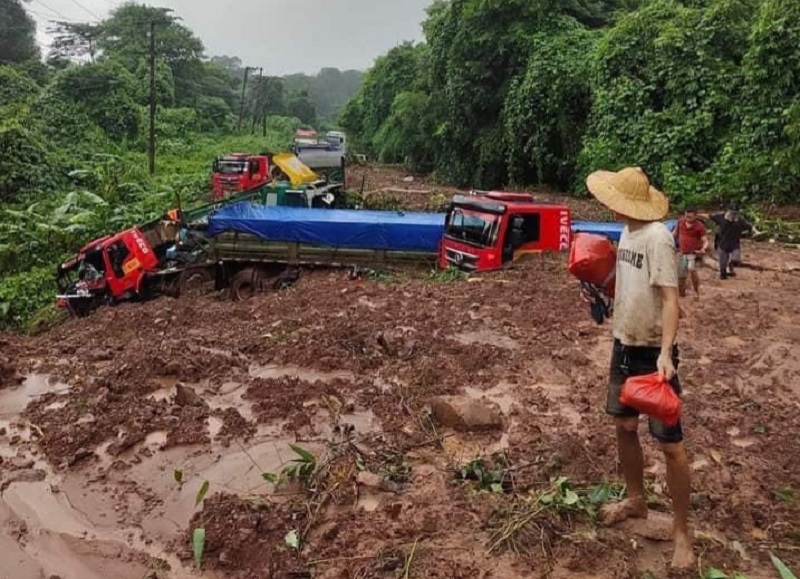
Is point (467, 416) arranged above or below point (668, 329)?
below

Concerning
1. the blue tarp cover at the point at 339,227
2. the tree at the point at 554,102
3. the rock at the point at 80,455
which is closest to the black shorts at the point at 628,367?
the rock at the point at 80,455

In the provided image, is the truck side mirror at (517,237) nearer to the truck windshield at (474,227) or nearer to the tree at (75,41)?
the truck windshield at (474,227)

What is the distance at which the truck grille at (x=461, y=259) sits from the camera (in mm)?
11828

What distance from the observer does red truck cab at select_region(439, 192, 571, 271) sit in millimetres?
11625

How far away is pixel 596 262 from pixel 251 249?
10847 millimetres

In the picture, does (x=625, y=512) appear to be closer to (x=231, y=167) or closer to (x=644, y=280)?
(x=644, y=280)

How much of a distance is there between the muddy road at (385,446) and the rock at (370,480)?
12 millimetres

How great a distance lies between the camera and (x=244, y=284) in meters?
13.8

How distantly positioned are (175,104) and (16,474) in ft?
180

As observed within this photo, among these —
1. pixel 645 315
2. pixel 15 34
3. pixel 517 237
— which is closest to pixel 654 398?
pixel 645 315

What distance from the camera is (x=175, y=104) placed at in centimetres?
5550

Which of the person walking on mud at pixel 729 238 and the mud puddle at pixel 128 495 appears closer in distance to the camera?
the mud puddle at pixel 128 495

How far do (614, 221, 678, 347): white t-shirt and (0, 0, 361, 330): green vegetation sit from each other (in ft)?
44.9

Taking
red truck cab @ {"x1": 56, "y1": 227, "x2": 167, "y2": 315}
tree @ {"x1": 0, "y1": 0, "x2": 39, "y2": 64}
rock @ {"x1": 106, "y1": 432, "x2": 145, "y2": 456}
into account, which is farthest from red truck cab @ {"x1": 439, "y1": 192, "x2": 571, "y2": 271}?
tree @ {"x1": 0, "y1": 0, "x2": 39, "y2": 64}
